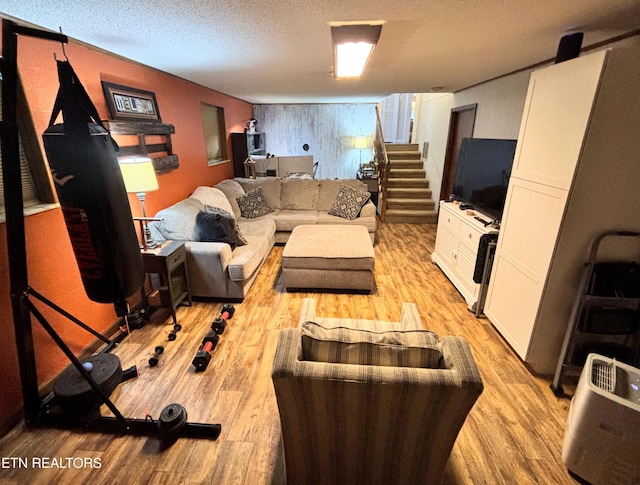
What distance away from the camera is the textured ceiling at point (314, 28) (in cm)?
150

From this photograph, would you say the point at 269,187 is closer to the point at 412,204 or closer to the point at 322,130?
the point at 412,204

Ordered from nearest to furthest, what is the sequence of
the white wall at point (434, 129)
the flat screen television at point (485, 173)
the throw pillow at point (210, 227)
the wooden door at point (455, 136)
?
the flat screen television at point (485, 173), the throw pillow at point (210, 227), the wooden door at point (455, 136), the white wall at point (434, 129)

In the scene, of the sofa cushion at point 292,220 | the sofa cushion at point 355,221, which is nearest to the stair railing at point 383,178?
the sofa cushion at point 355,221

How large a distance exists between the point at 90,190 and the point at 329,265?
6.74 feet

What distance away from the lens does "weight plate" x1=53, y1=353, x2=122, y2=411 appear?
5.36ft

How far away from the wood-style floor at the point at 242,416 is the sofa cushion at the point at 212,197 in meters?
1.34

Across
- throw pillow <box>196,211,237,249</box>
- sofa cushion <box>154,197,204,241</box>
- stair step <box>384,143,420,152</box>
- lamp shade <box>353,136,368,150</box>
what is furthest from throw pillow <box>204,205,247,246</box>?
lamp shade <box>353,136,368,150</box>

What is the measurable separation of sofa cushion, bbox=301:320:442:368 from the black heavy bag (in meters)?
0.99

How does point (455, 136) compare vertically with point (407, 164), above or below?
above

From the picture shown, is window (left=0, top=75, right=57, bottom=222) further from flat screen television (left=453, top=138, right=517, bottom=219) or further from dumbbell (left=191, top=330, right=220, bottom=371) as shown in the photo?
flat screen television (left=453, top=138, right=517, bottom=219)

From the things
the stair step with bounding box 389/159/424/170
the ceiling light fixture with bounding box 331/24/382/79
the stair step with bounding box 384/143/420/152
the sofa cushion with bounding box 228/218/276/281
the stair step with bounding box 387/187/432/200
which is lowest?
the sofa cushion with bounding box 228/218/276/281

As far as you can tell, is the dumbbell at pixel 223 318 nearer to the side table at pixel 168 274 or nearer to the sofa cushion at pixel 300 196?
the side table at pixel 168 274

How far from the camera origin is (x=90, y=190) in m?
1.34


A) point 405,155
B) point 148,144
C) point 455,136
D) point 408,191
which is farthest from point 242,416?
point 405,155
